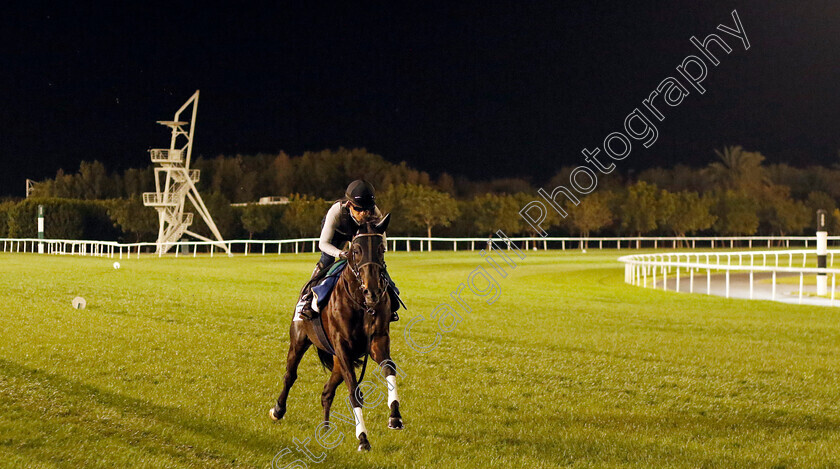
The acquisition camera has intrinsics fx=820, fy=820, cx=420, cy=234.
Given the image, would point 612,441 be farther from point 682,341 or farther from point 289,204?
point 289,204

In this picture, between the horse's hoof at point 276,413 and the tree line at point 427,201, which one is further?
the tree line at point 427,201

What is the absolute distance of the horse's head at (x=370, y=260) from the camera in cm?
489

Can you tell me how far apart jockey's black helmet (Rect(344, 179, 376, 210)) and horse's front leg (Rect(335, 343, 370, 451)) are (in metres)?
0.90

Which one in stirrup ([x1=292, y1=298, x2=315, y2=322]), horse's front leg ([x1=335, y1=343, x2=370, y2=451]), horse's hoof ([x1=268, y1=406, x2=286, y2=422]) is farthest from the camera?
horse's hoof ([x1=268, y1=406, x2=286, y2=422])

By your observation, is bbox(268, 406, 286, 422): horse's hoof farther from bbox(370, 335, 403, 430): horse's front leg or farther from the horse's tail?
bbox(370, 335, 403, 430): horse's front leg

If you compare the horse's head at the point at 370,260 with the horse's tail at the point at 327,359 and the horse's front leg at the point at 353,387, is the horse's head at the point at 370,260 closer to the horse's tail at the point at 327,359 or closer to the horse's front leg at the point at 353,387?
the horse's front leg at the point at 353,387

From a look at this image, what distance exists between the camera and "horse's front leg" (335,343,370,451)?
5109 mm

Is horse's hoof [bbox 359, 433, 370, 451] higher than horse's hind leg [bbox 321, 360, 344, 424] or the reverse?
the reverse

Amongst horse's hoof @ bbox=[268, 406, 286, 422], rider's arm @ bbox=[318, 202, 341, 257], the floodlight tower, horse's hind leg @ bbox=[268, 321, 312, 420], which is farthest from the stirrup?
the floodlight tower

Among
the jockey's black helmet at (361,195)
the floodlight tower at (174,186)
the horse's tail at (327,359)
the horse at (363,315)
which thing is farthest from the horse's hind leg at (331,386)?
the floodlight tower at (174,186)

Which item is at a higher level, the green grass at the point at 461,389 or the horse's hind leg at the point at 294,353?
the horse's hind leg at the point at 294,353

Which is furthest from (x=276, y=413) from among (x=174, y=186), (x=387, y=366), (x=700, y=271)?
(x=174, y=186)

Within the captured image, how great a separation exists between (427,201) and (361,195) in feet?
208

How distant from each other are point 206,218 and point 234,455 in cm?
4999
